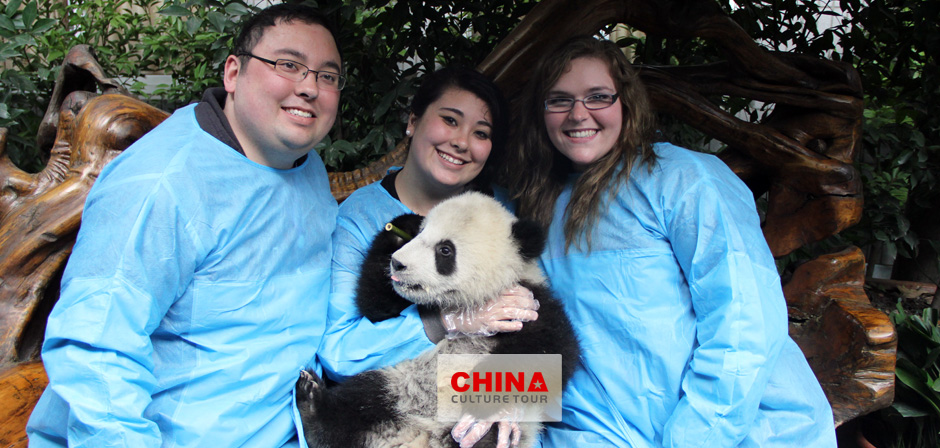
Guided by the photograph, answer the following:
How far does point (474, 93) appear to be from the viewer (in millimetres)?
2086

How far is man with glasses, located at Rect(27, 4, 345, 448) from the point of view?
1324 mm

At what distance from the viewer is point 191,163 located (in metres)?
1.55

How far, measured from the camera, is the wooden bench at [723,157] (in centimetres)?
204

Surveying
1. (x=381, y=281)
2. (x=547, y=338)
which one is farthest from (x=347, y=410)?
(x=547, y=338)

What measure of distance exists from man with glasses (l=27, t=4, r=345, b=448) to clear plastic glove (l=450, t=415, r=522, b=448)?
56 cm

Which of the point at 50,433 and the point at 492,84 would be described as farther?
the point at 492,84

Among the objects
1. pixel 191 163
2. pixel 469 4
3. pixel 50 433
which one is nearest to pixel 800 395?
pixel 191 163

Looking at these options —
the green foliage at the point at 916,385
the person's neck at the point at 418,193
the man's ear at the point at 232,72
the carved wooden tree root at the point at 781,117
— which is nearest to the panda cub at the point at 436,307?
the person's neck at the point at 418,193

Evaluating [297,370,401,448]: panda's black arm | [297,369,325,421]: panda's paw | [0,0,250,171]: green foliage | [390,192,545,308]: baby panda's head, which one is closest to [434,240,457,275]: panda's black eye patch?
[390,192,545,308]: baby panda's head

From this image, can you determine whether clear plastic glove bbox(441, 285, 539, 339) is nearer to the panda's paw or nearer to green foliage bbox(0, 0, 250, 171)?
the panda's paw

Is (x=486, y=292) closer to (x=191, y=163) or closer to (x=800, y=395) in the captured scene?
(x=191, y=163)

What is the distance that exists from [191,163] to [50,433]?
82 cm

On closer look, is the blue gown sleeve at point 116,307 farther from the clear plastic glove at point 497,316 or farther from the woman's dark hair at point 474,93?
the woman's dark hair at point 474,93

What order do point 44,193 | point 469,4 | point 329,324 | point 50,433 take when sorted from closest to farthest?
1. point 50,433
2. point 329,324
3. point 44,193
4. point 469,4
